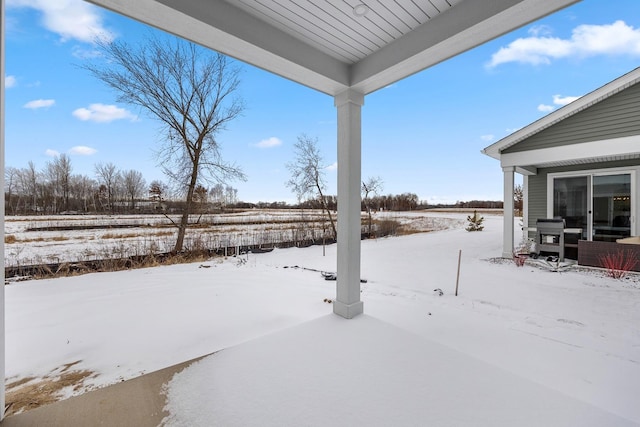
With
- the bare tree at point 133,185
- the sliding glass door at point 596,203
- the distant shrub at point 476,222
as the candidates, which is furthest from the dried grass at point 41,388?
the distant shrub at point 476,222

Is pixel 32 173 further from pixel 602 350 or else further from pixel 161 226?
pixel 602 350

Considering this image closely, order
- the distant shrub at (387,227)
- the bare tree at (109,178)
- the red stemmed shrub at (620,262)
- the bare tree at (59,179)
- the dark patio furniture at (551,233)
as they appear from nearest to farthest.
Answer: the bare tree at (59,179) → the red stemmed shrub at (620,262) → the bare tree at (109,178) → the dark patio furniture at (551,233) → the distant shrub at (387,227)

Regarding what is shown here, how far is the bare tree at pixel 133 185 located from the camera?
4652 millimetres

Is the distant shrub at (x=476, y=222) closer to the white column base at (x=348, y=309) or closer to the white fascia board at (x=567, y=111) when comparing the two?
the white fascia board at (x=567, y=111)

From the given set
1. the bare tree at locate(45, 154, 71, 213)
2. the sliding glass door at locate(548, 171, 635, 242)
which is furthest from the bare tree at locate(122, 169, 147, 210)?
Result: the sliding glass door at locate(548, 171, 635, 242)

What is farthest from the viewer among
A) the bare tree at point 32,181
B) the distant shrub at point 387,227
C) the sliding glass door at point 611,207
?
the distant shrub at point 387,227

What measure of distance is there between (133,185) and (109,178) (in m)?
0.43

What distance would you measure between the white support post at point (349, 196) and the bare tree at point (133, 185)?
13.8 ft

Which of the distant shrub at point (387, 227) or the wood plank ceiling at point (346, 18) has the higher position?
the wood plank ceiling at point (346, 18)

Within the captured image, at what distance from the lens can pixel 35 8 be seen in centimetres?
335

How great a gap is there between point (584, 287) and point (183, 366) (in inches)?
189

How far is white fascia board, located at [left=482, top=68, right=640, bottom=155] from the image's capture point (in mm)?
4324

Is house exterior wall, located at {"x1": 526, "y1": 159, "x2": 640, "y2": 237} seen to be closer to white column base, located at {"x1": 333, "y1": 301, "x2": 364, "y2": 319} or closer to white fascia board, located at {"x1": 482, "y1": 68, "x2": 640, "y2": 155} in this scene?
white fascia board, located at {"x1": 482, "y1": 68, "x2": 640, "y2": 155}

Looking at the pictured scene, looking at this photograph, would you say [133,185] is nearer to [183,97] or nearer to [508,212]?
[183,97]
